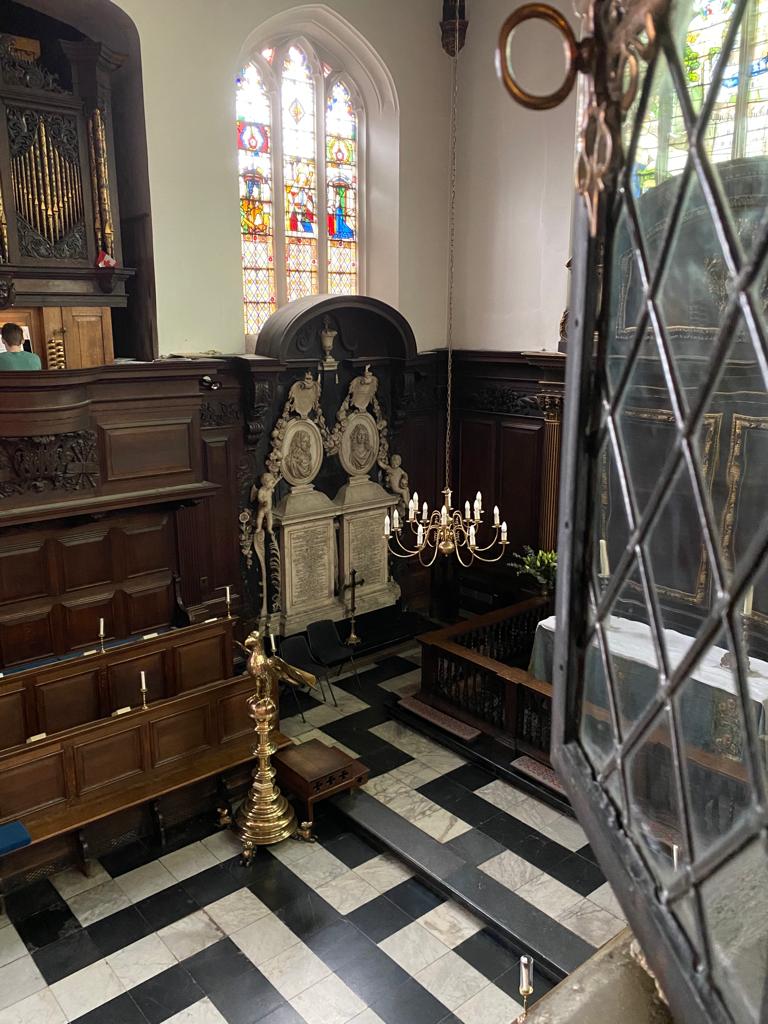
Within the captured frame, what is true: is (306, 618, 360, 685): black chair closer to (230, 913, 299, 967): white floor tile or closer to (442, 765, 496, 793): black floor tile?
(442, 765, 496, 793): black floor tile

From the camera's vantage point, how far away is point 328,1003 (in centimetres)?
509

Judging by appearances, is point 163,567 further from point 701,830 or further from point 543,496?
point 701,830

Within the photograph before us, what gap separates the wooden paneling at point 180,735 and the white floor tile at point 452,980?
266 cm

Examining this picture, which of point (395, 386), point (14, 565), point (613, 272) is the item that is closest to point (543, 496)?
point (395, 386)

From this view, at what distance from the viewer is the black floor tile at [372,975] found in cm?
518

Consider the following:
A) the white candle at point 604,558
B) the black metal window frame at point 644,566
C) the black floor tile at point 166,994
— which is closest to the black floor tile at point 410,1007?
the black floor tile at point 166,994

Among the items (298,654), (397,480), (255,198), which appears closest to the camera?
(298,654)

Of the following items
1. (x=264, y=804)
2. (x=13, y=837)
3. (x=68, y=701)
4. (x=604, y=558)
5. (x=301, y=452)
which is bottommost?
(x=264, y=804)

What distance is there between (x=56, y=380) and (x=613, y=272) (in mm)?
6777

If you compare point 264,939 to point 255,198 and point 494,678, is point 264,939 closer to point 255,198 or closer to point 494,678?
point 494,678

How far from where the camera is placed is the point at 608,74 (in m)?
1.00

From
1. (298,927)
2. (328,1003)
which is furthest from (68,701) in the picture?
(328,1003)

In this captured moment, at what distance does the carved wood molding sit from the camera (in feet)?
23.2

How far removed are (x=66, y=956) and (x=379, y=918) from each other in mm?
2106
